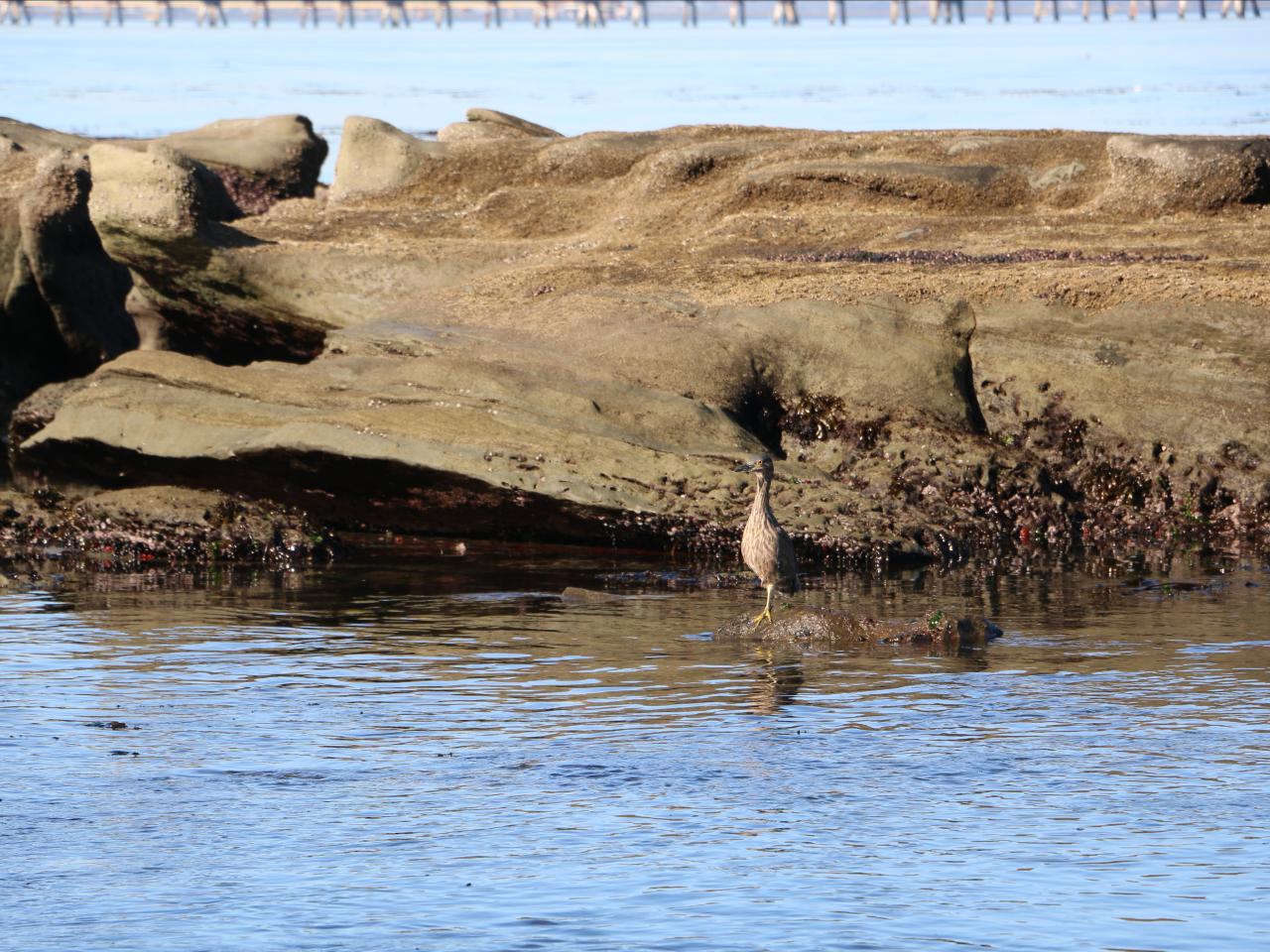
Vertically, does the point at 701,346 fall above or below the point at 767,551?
above

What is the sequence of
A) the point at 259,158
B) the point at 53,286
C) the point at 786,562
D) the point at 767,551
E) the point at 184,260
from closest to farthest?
1. the point at 767,551
2. the point at 786,562
3. the point at 53,286
4. the point at 184,260
5. the point at 259,158

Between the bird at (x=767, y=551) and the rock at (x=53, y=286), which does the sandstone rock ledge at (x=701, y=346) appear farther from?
the bird at (x=767, y=551)

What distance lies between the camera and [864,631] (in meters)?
20.8

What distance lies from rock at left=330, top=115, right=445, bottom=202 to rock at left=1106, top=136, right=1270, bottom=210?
14383 mm

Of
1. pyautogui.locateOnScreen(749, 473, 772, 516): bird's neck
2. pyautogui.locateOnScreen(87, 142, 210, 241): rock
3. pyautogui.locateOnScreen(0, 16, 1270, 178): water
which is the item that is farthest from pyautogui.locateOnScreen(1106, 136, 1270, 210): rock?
pyautogui.locateOnScreen(0, 16, 1270, 178): water

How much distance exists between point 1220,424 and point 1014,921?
57.8 ft

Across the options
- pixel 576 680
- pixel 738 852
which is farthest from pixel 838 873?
pixel 576 680

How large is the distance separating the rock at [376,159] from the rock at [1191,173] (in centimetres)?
1438

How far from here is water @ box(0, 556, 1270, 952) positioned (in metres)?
12.4

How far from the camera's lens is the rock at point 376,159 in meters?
40.2

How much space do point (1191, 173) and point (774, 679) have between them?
18.3 metres

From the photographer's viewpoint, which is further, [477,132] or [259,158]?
[259,158]

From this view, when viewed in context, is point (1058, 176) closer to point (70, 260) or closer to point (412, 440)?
point (412, 440)

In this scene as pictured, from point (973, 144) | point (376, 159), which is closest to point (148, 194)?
point (376, 159)
